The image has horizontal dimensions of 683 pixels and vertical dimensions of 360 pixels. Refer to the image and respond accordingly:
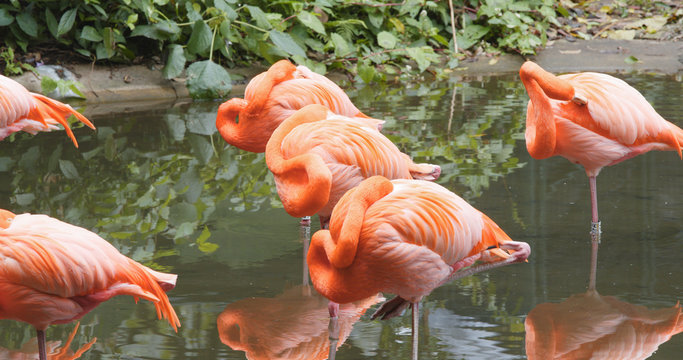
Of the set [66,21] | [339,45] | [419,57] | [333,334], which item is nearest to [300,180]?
[333,334]

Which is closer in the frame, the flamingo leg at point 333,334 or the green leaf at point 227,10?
the flamingo leg at point 333,334

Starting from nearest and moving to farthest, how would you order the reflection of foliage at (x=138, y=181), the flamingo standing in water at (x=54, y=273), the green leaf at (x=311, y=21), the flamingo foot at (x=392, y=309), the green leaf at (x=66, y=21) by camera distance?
the flamingo standing in water at (x=54, y=273) < the flamingo foot at (x=392, y=309) < the reflection of foliage at (x=138, y=181) < the green leaf at (x=66, y=21) < the green leaf at (x=311, y=21)

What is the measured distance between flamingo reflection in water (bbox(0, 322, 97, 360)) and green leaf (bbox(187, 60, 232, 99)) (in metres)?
4.72

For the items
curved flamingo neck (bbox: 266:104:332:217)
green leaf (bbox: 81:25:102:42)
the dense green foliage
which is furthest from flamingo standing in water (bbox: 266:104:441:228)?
green leaf (bbox: 81:25:102:42)

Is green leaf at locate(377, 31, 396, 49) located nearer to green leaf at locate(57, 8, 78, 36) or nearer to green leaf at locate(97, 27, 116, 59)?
green leaf at locate(97, 27, 116, 59)

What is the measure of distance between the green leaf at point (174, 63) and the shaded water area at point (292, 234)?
3.07ft

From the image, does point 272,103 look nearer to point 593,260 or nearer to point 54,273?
point 593,260

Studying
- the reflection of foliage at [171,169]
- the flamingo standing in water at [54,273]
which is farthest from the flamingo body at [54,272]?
the reflection of foliage at [171,169]

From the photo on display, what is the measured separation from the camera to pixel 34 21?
7574 millimetres

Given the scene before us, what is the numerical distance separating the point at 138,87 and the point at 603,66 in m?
5.09

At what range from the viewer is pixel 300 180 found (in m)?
3.14

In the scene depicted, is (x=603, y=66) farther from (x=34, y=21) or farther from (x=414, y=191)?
(x=414, y=191)

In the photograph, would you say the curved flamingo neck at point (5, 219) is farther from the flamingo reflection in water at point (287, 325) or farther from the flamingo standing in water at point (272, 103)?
the flamingo standing in water at point (272, 103)

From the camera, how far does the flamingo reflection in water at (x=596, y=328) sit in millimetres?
2701
